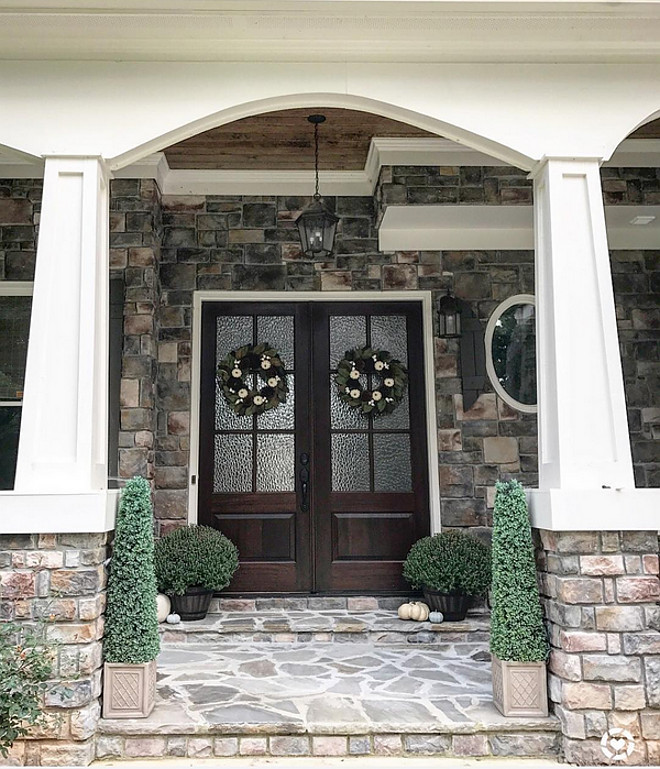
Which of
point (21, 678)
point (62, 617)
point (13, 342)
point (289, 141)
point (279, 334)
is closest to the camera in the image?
point (21, 678)

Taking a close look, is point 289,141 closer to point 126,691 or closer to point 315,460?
point 315,460

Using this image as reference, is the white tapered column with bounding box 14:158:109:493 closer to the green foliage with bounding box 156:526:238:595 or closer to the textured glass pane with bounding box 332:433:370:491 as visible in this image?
the green foliage with bounding box 156:526:238:595

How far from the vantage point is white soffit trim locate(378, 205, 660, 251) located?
508 centimetres

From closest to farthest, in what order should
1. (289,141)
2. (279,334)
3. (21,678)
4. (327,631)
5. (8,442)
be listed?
(21,678), (327,631), (289,141), (8,442), (279,334)

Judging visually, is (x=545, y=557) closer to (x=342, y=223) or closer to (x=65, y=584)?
(x=65, y=584)

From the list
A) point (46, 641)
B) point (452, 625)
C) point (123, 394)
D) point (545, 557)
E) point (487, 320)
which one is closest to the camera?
point (46, 641)

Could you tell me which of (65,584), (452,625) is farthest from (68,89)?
(452,625)

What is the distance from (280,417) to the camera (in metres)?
5.47

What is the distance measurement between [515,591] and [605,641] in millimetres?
407

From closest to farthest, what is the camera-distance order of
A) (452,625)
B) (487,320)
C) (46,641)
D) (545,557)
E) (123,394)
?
(46,641) → (545,557) → (452,625) → (123,394) → (487,320)

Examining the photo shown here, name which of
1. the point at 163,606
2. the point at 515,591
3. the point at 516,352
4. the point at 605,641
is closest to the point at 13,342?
the point at 163,606

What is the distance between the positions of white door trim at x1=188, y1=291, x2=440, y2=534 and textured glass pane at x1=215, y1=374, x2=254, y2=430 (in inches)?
6.5

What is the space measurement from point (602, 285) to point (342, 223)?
269cm

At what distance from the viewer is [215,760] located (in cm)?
303
